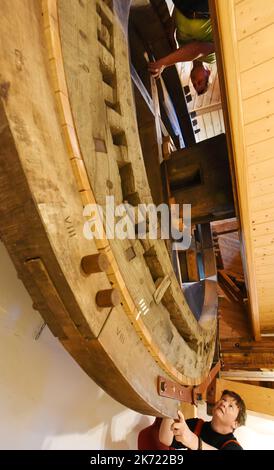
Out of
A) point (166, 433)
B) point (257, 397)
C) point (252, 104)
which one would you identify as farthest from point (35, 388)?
point (257, 397)

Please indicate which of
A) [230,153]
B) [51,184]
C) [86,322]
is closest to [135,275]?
[86,322]

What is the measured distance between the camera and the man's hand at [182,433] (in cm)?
126

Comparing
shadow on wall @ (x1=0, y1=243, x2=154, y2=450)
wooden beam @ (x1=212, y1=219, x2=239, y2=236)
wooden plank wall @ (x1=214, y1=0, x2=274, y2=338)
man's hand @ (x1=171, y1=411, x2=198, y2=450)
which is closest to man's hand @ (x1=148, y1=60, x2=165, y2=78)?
wooden plank wall @ (x1=214, y1=0, x2=274, y2=338)

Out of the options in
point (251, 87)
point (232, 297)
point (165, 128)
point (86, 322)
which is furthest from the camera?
point (232, 297)

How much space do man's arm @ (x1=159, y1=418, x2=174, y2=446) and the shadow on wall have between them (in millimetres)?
342

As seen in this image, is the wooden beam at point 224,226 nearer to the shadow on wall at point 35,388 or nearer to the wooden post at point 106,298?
the shadow on wall at point 35,388

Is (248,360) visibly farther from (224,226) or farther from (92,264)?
(92,264)

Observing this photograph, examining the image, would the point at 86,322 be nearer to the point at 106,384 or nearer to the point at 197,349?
the point at 106,384

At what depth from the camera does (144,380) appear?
0.87 meters

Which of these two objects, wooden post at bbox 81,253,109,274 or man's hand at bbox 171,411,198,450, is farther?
man's hand at bbox 171,411,198,450

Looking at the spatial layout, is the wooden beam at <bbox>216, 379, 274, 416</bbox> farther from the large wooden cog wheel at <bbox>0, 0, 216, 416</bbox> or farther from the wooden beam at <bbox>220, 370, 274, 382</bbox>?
the large wooden cog wheel at <bbox>0, 0, 216, 416</bbox>

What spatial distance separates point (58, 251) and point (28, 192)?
146mm

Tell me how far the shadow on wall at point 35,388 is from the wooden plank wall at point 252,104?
Result: 3.95 ft

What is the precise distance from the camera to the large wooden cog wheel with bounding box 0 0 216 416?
58cm
